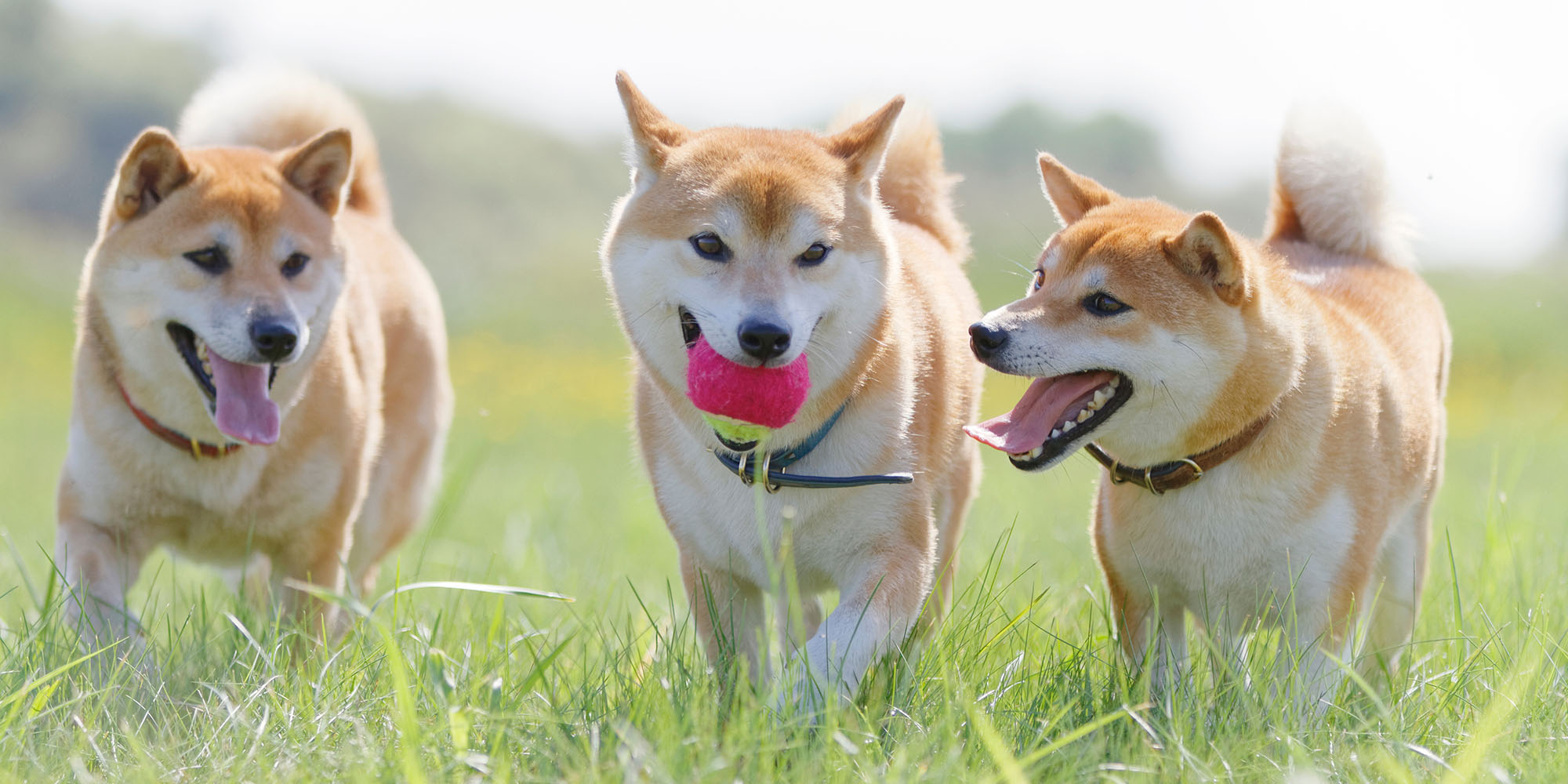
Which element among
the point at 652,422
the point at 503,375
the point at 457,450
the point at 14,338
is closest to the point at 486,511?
the point at 457,450

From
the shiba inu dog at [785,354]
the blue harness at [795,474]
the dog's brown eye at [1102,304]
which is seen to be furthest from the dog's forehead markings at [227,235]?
the dog's brown eye at [1102,304]

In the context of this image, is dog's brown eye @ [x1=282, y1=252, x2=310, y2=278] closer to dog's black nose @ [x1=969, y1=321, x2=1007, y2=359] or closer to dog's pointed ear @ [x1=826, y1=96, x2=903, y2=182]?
dog's pointed ear @ [x1=826, y1=96, x2=903, y2=182]

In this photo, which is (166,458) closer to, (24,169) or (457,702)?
(457,702)

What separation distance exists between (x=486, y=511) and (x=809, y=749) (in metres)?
6.21

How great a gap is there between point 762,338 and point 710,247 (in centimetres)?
41

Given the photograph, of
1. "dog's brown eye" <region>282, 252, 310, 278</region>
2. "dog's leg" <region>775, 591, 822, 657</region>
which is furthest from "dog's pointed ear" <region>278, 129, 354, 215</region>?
"dog's leg" <region>775, 591, 822, 657</region>

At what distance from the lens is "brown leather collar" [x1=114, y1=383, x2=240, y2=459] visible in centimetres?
396

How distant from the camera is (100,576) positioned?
382cm

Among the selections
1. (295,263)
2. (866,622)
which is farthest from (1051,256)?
(295,263)

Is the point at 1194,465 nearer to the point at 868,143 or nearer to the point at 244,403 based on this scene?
the point at 868,143

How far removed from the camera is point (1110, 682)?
3.04 meters

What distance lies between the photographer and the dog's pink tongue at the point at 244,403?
12.5ft

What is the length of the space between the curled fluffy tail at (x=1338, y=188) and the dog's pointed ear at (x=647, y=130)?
6.97 feet

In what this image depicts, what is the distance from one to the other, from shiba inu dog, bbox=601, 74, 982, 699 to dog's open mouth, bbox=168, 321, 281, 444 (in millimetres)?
1175
